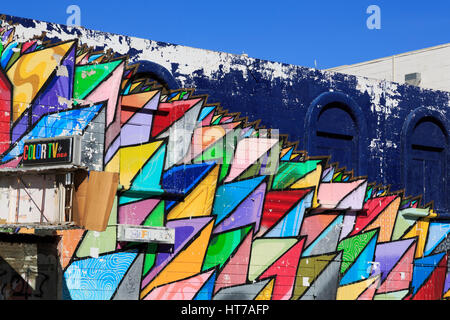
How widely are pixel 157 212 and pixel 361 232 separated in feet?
19.5

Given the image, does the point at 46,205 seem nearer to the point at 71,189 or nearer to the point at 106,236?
the point at 71,189

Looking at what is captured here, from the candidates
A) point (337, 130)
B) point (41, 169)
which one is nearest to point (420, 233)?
point (337, 130)

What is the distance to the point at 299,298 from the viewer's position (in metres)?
19.8

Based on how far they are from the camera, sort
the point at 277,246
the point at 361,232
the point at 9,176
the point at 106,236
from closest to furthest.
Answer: the point at 9,176 < the point at 106,236 < the point at 277,246 < the point at 361,232

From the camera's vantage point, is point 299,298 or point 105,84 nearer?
point 105,84

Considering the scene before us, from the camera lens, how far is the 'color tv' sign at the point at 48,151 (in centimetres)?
1412

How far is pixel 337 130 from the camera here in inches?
845

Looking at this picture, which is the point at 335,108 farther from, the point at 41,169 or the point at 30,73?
the point at 41,169

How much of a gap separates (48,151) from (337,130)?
912cm

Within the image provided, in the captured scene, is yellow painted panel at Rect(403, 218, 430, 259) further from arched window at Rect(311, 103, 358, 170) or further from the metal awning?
the metal awning

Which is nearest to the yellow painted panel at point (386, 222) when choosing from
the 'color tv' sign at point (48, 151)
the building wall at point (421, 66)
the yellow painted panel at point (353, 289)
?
the yellow painted panel at point (353, 289)

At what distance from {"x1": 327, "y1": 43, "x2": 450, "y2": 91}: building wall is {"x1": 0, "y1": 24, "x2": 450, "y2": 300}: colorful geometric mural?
8.88 metres

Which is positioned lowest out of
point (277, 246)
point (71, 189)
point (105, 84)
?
point (277, 246)

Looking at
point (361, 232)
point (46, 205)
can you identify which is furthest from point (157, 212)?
point (361, 232)
